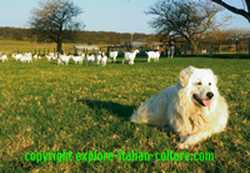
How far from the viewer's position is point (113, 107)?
792cm

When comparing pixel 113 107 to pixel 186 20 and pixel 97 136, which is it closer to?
pixel 97 136

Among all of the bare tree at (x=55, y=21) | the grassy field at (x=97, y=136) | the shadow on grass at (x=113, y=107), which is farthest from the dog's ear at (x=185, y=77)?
the bare tree at (x=55, y=21)

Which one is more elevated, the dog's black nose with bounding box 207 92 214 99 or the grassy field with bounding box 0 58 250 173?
the dog's black nose with bounding box 207 92 214 99

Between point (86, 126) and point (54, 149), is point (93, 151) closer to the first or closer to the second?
point (54, 149)

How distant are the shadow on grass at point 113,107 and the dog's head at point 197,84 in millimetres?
1767

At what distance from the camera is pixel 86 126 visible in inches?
244

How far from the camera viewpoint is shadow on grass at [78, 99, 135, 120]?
23.4 ft

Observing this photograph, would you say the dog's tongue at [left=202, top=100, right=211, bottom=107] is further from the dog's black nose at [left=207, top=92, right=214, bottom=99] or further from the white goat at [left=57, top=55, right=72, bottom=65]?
the white goat at [left=57, top=55, right=72, bottom=65]

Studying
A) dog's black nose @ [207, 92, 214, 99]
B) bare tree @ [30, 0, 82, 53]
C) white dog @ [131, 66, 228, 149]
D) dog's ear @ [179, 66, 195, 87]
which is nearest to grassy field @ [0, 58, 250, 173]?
white dog @ [131, 66, 228, 149]

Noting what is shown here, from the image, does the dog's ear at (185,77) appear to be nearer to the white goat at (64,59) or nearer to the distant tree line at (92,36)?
the white goat at (64,59)

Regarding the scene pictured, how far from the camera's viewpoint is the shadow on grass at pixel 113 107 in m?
7.13

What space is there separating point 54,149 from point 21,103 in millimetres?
4156

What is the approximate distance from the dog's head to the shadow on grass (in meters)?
1.77

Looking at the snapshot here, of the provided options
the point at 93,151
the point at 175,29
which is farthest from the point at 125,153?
the point at 175,29
